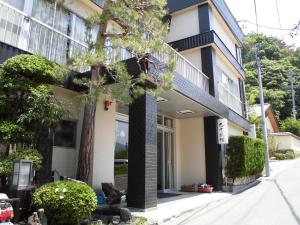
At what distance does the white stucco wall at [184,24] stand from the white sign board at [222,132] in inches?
179

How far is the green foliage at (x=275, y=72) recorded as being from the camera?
39781 millimetres

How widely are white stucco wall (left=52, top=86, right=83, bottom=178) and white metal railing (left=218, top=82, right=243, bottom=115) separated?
773cm

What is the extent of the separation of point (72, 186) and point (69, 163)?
3264 millimetres

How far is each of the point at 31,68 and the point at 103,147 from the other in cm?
388

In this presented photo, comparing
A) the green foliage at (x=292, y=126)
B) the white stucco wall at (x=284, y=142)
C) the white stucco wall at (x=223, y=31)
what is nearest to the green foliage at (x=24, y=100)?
the white stucco wall at (x=223, y=31)

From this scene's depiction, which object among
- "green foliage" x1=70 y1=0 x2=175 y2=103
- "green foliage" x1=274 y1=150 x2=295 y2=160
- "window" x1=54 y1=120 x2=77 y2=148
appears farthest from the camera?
"green foliage" x1=274 y1=150 x2=295 y2=160

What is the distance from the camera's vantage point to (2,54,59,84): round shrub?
6441mm

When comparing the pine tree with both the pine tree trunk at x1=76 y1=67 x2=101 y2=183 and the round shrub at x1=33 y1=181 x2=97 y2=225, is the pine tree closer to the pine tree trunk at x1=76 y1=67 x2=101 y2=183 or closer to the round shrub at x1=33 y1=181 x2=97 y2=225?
the pine tree trunk at x1=76 y1=67 x2=101 y2=183

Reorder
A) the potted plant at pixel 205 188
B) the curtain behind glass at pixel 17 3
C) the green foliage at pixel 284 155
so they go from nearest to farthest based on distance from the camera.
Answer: the curtain behind glass at pixel 17 3
the potted plant at pixel 205 188
the green foliage at pixel 284 155

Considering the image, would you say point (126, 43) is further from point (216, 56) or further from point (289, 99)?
point (289, 99)

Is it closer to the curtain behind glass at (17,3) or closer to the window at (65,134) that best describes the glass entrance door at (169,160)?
the window at (65,134)

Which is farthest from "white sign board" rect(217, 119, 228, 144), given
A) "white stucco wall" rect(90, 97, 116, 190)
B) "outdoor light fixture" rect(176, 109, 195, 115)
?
"white stucco wall" rect(90, 97, 116, 190)

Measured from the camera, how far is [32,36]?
8070mm

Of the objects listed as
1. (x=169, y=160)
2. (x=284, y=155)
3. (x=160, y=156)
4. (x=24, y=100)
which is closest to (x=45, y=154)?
(x=24, y=100)
